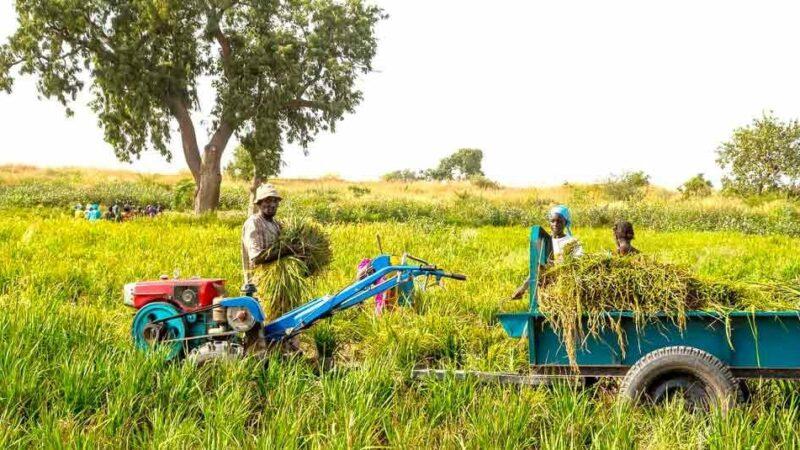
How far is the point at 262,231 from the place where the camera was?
586cm

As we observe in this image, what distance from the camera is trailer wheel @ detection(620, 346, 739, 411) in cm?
397

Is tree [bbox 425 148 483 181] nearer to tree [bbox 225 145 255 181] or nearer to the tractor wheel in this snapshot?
tree [bbox 225 145 255 181]

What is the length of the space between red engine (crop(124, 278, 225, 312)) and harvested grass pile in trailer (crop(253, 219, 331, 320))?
0.49 metres

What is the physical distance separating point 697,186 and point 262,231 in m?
41.4

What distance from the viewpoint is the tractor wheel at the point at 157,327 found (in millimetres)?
5121

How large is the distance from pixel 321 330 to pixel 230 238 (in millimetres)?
9461

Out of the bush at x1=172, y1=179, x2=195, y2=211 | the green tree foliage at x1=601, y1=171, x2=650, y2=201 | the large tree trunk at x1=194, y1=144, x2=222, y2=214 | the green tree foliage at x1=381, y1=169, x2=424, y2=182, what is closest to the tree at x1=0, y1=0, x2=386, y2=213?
the large tree trunk at x1=194, y1=144, x2=222, y2=214

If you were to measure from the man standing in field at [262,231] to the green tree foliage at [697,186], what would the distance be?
99.1ft

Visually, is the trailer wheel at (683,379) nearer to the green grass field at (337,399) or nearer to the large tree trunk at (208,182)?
the green grass field at (337,399)

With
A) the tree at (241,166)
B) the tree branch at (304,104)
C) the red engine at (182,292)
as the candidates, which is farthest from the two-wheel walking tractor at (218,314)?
the tree at (241,166)

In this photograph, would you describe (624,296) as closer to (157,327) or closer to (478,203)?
(157,327)

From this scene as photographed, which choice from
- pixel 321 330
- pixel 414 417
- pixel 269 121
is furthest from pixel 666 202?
pixel 414 417

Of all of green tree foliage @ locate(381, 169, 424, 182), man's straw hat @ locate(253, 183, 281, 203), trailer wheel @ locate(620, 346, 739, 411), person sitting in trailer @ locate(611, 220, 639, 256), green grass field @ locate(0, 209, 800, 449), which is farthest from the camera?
green tree foliage @ locate(381, 169, 424, 182)

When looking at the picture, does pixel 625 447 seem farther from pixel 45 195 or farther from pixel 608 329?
pixel 45 195
